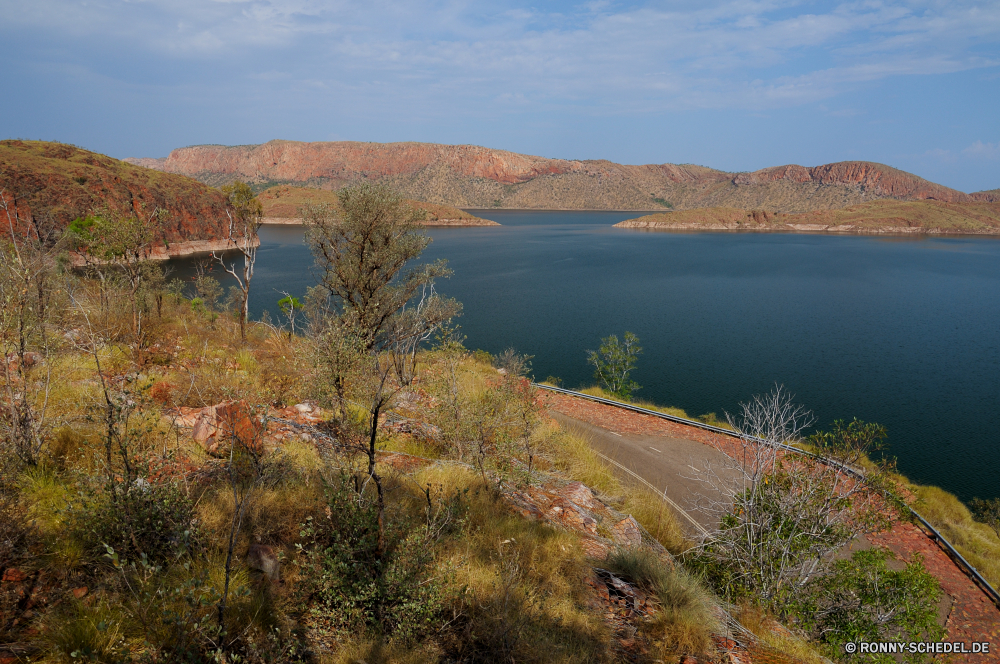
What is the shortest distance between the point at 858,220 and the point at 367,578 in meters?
173

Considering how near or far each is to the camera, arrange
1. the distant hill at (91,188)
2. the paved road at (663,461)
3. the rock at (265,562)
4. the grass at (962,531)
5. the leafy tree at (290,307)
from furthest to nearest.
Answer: the distant hill at (91,188) < the leafy tree at (290,307) < the paved road at (663,461) < the grass at (962,531) < the rock at (265,562)

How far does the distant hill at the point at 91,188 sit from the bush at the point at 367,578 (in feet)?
174

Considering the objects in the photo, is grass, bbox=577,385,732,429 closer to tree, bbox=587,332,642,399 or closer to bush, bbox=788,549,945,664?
tree, bbox=587,332,642,399

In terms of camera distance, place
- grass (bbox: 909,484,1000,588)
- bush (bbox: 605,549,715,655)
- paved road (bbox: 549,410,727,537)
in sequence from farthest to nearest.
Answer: paved road (bbox: 549,410,727,537) → grass (bbox: 909,484,1000,588) → bush (bbox: 605,549,715,655)

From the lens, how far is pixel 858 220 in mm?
135875

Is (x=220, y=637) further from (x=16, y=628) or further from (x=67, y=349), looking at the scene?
(x=67, y=349)

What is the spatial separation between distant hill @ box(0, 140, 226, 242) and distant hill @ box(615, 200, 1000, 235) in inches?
4493

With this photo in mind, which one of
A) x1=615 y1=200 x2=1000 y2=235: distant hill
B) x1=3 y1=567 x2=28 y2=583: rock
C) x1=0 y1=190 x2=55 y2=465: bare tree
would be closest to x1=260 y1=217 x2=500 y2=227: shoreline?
x1=615 y1=200 x2=1000 y2=235: distant hill

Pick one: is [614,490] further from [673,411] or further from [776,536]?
[673,411]

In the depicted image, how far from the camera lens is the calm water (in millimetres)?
25625

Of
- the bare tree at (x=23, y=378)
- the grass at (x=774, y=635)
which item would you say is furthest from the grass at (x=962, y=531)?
the bare tree at (x=23, y=378)

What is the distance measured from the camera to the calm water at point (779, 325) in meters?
25.6

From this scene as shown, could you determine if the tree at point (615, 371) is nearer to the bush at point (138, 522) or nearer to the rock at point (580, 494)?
the rock at point (580, 494)

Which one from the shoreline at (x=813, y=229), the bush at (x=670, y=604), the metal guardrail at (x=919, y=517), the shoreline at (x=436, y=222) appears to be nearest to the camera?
the bush at (x=670, y=604)
